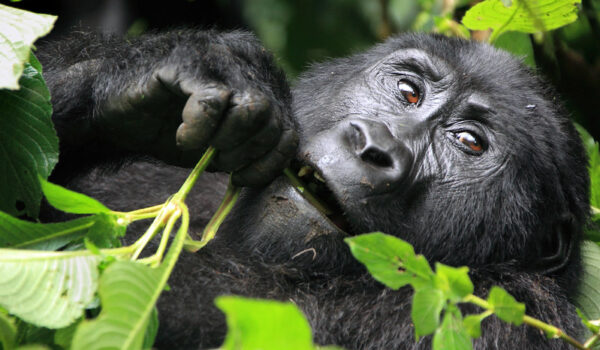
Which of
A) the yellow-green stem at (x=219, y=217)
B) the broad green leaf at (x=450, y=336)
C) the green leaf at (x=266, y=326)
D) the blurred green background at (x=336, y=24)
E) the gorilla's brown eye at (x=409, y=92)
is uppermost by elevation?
the green leaf at (x=266, y=326)

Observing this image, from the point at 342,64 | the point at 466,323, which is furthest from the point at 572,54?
the point at 466,323

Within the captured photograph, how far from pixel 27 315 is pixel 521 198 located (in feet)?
5.64

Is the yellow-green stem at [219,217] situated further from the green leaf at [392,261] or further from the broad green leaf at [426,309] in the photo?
the broad green leaf at [426,309]

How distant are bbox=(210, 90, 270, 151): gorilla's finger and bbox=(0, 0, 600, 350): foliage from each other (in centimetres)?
10

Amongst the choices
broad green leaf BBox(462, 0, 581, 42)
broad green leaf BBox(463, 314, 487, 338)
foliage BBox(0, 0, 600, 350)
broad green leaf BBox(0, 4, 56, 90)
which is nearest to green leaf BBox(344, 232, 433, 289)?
foliage BBox(0, 0, 600, 350)

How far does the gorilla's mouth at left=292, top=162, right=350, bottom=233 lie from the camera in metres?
2.28

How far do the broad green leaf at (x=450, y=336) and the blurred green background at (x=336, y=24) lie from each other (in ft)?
5.21

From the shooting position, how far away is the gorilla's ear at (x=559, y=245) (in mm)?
2627

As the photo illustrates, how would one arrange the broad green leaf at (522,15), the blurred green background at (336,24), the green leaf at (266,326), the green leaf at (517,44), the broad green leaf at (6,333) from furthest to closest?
the blurred green background at (336,24)
the green leaf at (517,44)
the broad green leaf at (522,15)
the broad green leaf at (6,333)
the green leaf at (266,326)

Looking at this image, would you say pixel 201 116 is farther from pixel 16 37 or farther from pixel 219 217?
pixel 16 37

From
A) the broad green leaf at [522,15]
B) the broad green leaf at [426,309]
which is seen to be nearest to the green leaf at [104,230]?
the broad green leaf at [426,309]

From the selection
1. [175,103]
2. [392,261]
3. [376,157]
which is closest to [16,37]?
[175,103]

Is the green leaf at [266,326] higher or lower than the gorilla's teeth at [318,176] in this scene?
higher

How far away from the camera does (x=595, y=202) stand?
10.8 feet
